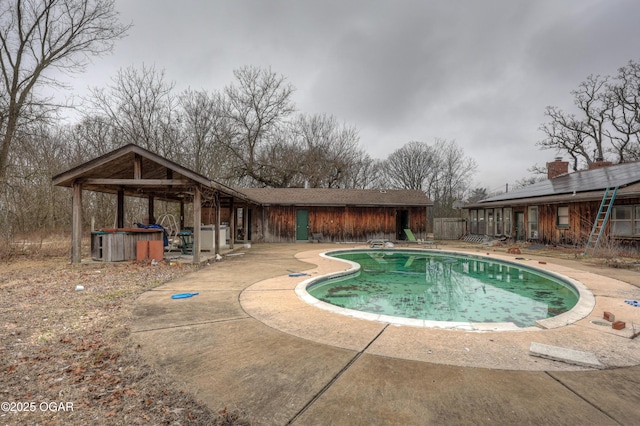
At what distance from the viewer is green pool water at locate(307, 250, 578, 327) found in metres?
5.39

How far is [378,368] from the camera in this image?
2.69 m

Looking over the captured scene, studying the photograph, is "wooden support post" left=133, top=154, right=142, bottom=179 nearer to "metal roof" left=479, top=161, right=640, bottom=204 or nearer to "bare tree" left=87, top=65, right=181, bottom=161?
"bare tree" left=87, top=65, right=181, bottom=161

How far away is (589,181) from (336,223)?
12.7m

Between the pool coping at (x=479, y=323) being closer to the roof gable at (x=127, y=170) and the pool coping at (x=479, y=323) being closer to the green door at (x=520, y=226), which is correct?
the roof gable at (x=127, y=170)

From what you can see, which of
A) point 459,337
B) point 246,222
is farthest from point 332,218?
point 459,337

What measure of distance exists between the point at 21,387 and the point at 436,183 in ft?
120

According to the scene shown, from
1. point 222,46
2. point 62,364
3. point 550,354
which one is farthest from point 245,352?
point 222,46

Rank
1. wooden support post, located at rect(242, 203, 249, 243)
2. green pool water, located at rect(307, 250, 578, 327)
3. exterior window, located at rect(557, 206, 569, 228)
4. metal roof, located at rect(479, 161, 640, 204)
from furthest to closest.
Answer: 1. wooden support post, located at rect(242, 203, 249, 243)
2. exterior window, located at rect(557, 206, 569, 228)
3. metal roof, located at rect(479, 161, 640, 204)
4. green pool water, located at rect(307, 250, 578, 327)

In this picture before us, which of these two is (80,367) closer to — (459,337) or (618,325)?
(459,337)

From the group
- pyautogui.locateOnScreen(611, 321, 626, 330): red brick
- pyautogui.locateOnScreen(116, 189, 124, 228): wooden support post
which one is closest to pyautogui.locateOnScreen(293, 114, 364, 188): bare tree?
pyautogui.locateOnScreen(116, 189, 124, 228): wooden support post

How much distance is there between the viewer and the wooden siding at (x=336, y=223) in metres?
17.8

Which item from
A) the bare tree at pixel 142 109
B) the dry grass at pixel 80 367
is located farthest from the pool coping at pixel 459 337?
the bare tree at pixel 142 109

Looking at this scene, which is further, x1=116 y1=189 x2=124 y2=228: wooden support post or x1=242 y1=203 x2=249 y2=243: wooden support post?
x1=242 y1=203 x2=249 y2=243: wooden support post

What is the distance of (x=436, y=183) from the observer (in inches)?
1379
